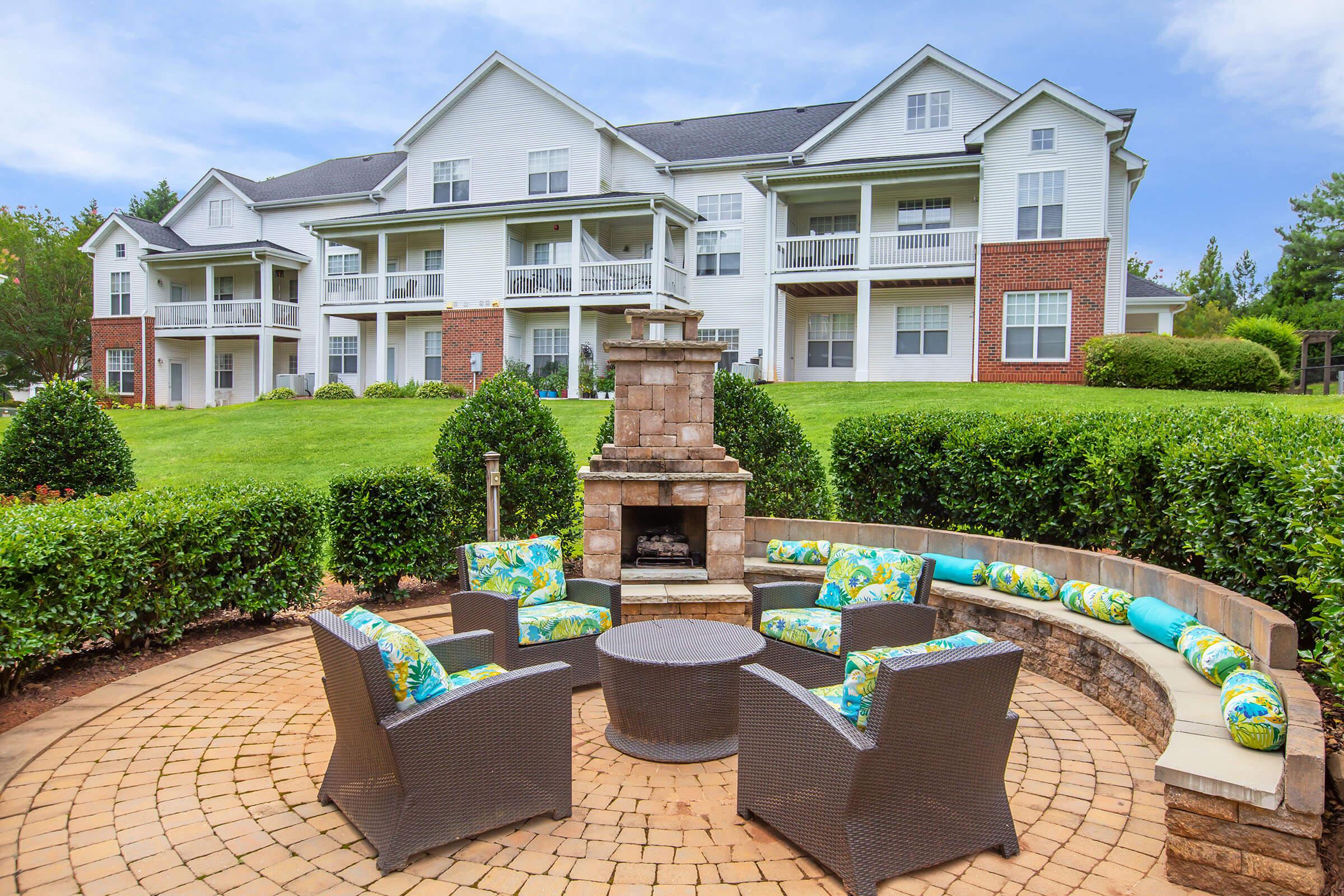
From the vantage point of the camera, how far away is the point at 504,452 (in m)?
7.63

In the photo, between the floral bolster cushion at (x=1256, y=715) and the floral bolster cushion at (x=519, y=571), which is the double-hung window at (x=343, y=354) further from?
the floral bolster cushion at (x=1256, y=715)

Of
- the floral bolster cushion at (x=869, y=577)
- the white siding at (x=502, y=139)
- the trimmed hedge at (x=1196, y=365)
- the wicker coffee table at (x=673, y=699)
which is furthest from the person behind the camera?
the white siding at (x=502, y=139)

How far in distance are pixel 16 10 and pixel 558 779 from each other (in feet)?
32.8

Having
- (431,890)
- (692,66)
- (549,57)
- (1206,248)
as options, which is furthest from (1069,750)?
(1206,248)

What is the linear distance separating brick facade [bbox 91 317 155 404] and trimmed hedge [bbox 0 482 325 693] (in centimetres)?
2496

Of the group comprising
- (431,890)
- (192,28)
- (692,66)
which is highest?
(692,66)

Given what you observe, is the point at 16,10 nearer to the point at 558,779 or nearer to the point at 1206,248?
the point at 558,779

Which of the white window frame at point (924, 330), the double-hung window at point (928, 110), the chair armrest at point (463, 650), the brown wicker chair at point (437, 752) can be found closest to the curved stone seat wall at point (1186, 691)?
the brown wicker chair at point (437, 752)

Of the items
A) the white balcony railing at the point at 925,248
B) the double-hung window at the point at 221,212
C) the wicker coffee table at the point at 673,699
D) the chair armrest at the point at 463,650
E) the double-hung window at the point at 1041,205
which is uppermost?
the double-hung window at the point at 221,212

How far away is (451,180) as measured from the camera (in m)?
24.0

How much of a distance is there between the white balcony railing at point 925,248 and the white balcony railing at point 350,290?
14.4m

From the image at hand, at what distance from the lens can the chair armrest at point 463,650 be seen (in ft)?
13.0

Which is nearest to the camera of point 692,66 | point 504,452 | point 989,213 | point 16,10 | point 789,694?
point 789,694

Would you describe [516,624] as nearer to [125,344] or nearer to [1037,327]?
[1037,327]
